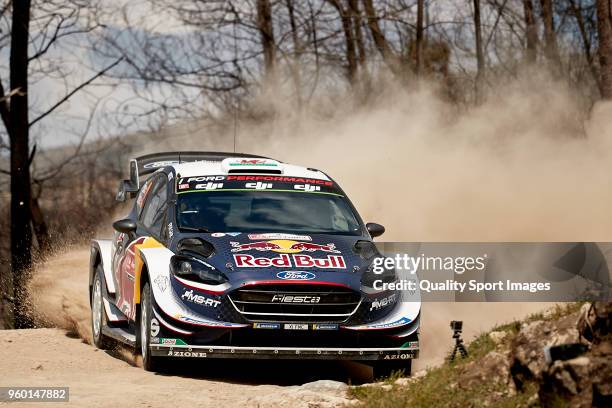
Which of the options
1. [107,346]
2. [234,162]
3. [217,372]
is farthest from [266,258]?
[107,346]

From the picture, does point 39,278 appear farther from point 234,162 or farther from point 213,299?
point 213,299

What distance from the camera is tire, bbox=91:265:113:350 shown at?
11.8 metres

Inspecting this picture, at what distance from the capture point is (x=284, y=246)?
939 centimetres

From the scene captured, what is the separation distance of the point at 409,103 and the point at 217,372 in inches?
690

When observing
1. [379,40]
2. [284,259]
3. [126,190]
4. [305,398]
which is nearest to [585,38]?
[379,40]

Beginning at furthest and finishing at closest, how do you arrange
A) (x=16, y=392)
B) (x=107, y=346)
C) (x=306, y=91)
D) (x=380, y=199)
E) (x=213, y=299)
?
(x=306, y=91)
(x=380, y=199)
(x=107, y=346)
(x=213, y=299)
(x=16, y=392)

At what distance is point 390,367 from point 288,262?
4.08 ft

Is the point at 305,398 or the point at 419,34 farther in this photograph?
the point at 419,34

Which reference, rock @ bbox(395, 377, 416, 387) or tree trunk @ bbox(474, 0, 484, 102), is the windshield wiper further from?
tree trunk @ bbox(474, 0, 484, 102)

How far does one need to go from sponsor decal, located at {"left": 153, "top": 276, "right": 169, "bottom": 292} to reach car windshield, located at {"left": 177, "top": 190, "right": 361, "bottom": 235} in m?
0.73

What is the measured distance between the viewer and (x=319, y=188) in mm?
10852

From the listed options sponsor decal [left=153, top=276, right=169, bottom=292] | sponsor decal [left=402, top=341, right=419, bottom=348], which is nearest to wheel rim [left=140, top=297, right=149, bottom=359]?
sponsor decal [left=153, top=276, right=169, bottom=292]

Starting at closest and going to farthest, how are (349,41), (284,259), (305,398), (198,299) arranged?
(305,398)
(198,299)
(284,259)
(349,41)

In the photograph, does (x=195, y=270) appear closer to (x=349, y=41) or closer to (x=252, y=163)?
(x=252, y=163)
